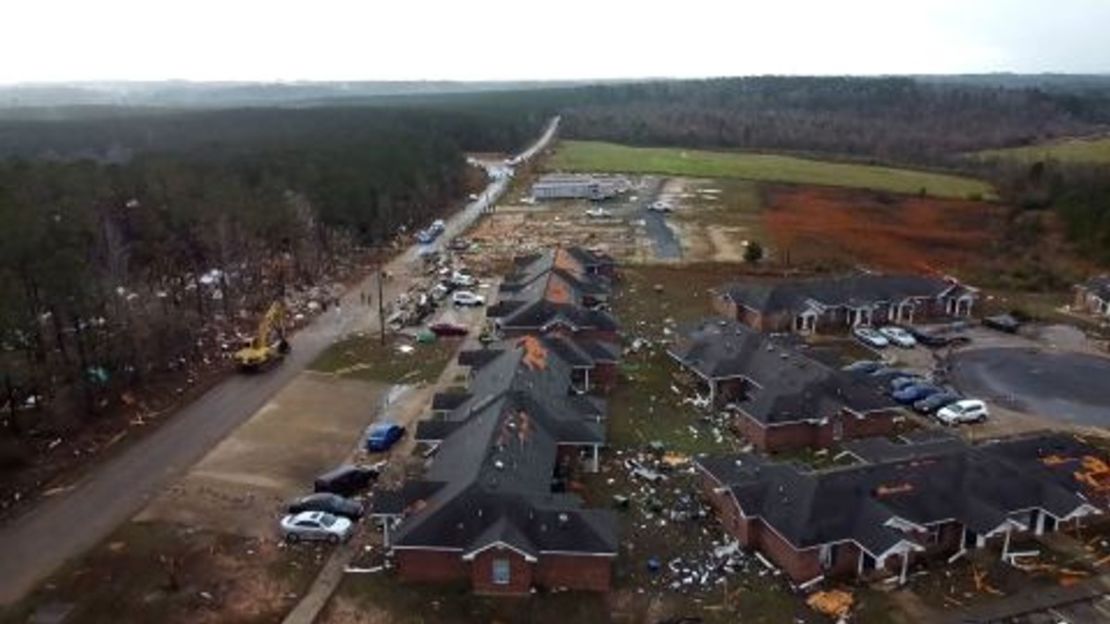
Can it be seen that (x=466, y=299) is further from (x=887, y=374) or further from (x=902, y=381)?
(x=902, y=381)

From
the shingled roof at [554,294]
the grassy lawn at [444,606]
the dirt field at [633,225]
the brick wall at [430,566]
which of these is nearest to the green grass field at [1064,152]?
the dirt field at [633,225]

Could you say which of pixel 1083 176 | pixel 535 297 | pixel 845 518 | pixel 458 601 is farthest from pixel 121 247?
pixel 1083 176

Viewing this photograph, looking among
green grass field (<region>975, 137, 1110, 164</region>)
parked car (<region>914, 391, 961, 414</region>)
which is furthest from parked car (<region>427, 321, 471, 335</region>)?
green grass field (<region>975, 137, 1110, 164</region>)

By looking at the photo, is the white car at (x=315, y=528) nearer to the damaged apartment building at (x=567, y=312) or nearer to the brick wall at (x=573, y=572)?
the brick wall at (x=573, y=572)

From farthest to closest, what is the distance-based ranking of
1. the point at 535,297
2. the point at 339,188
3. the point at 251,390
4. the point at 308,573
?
the point at 339,188
the point at 535,297
the point at 251,390
the point at 308,573

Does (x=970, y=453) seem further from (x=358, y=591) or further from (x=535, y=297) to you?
(x=535, y=297)

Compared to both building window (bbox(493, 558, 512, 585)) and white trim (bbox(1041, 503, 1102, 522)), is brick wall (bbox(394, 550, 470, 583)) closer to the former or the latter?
building window (bbox(493, 558, 512, 585))
